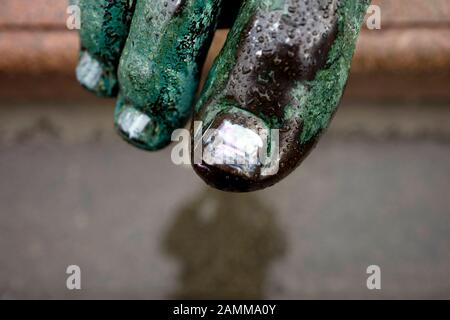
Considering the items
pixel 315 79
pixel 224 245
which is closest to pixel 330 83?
pixel 315 79

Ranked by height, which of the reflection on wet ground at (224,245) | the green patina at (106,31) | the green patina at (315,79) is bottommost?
the reflection on wet ground at (224,245)

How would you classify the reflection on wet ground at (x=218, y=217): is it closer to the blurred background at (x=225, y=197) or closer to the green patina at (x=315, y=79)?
the blurred background at (x=225, y=197)

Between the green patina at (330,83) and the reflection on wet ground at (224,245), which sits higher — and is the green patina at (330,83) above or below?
above

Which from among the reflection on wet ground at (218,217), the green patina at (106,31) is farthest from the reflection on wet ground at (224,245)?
the green patina at (106,31)

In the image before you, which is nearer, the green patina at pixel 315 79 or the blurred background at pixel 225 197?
the green patina at pixel 315 79

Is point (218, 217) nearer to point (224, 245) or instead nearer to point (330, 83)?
point (224, 245)

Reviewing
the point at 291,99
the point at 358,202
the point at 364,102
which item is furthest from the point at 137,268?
the point at 291,99
